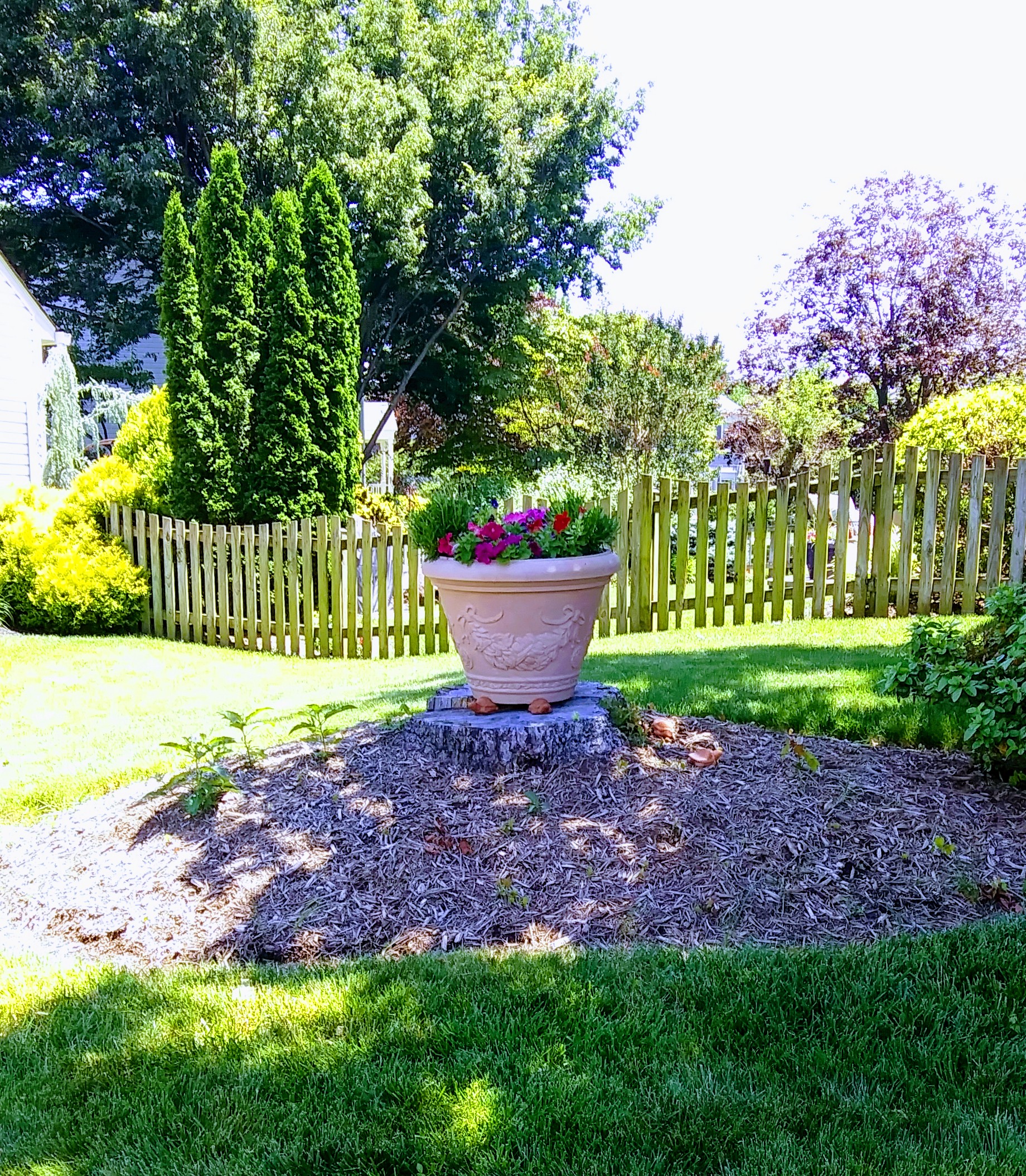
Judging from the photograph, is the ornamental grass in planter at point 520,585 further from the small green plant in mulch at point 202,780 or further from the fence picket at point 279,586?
the fence picket at point 279,586

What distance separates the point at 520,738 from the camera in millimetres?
3693

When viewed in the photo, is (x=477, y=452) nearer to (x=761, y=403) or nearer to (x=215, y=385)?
(x=761, y=403)

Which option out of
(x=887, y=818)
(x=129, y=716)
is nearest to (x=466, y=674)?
(x=887, y=818)

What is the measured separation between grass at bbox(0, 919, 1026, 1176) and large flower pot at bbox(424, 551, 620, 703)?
58.2 inches

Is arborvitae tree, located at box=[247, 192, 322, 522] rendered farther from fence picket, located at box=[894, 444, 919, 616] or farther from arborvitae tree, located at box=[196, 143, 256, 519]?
fence picket, located at box=[894, 444, 919, 616]

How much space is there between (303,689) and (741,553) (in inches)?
154

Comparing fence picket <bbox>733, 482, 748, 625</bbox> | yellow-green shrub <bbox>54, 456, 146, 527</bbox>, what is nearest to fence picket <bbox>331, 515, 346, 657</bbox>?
yellow-green shrub <bbox>54, 456, 146, 527</bbox>

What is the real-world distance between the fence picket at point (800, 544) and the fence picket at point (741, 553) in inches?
16.4

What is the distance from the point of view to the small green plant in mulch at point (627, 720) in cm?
384

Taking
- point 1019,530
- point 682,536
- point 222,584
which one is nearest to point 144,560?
point 222,584

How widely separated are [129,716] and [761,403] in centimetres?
1735

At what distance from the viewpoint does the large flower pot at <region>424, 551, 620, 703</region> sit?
3.79 meters

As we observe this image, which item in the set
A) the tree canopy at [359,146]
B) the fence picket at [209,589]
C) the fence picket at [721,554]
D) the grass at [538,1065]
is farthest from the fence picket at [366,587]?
the tree canopy at [359,146]

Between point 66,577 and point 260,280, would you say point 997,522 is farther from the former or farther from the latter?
point 66,577
